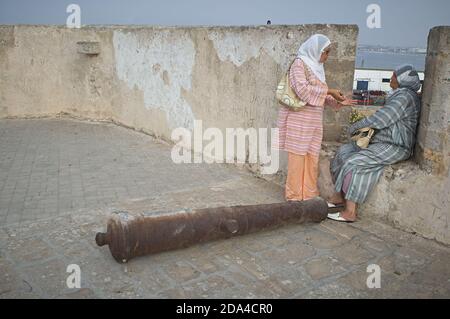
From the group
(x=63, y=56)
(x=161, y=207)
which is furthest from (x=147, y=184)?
(x=63, y=56)

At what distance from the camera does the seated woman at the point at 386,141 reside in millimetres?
4043

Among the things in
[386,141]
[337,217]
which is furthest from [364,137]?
[337,217]

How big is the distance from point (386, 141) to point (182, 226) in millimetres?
2221

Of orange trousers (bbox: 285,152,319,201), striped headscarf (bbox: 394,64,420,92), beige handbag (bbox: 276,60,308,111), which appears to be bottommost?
orange trousers (bbox: 285,152,319,201)

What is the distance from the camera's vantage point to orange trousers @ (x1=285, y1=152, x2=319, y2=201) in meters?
4.51

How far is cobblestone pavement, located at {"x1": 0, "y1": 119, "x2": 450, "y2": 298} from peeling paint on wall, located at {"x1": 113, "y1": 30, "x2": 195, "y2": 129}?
1.73m

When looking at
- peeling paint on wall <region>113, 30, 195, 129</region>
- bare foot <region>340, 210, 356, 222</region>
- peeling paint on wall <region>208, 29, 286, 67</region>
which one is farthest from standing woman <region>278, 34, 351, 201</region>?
peeling paint on wall <region>113, 30, 195, 129</region>

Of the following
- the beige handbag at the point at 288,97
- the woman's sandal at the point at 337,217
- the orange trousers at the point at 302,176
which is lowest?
the woman's sandal at the point at 337,217

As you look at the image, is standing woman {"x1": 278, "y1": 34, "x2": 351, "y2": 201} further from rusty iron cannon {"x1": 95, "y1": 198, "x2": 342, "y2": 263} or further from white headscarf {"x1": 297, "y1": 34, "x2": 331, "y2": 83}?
rusty iron cannon {"x1": 95, "y1": 198, "x2": 342, "y2": 263}

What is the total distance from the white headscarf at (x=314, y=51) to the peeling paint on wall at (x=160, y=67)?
9.13 feet

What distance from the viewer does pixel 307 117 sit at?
14.3ft

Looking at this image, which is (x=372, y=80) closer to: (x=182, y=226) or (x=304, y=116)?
(x=304, y=116)

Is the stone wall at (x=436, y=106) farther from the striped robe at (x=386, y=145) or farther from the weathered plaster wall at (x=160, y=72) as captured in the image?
the weathered plaster wall at (x=160, y=72)

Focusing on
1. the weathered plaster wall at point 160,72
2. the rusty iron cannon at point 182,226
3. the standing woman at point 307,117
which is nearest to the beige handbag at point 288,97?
the standing woman at point 307,117
